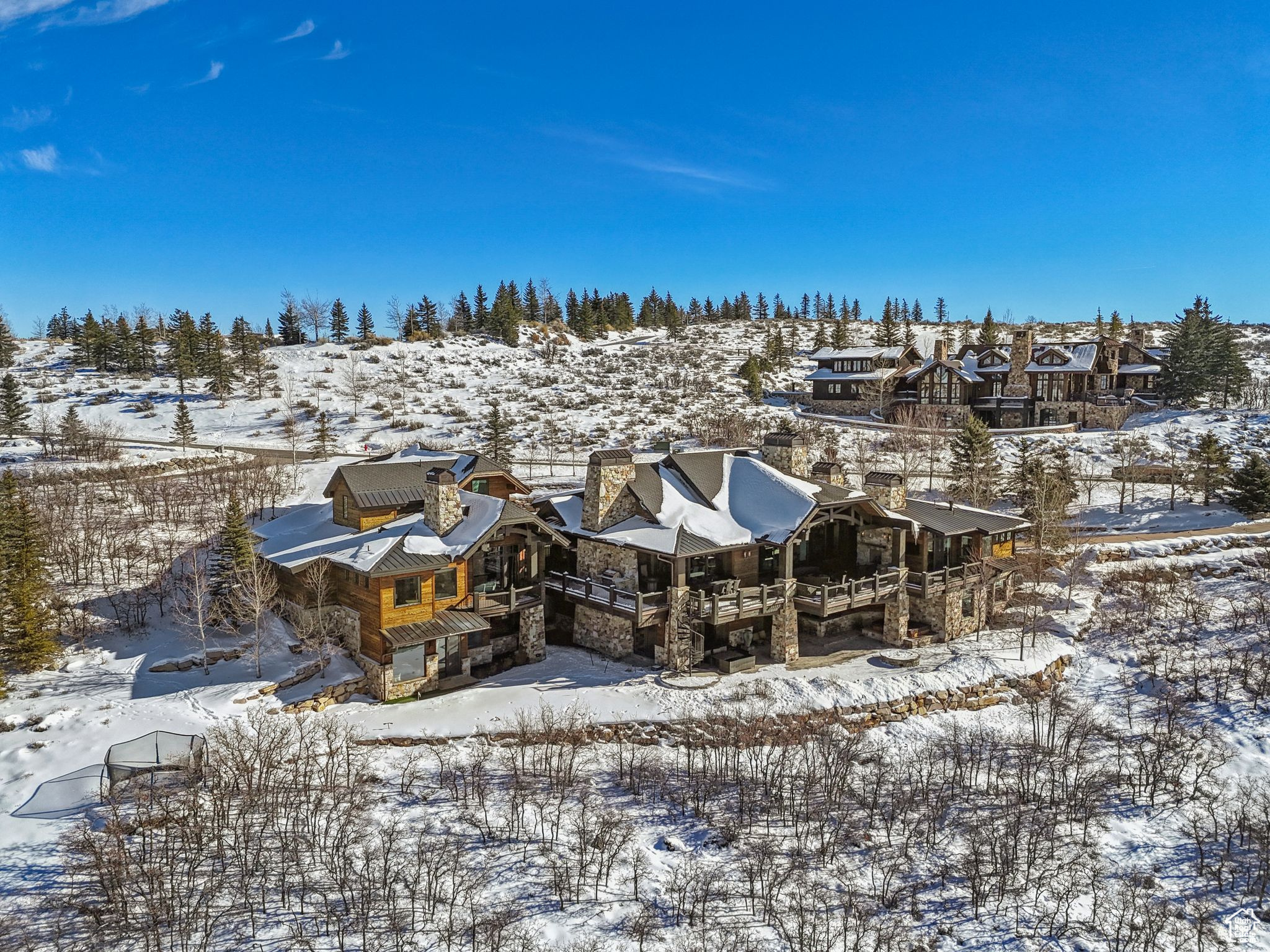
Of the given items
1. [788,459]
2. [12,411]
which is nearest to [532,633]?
[788,459]

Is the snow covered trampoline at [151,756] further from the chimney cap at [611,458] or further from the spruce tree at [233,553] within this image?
the chimney cap at [611,458]

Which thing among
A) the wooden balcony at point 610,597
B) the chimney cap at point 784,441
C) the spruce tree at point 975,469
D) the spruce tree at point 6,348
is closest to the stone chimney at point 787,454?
the chimney cap at point 784,441

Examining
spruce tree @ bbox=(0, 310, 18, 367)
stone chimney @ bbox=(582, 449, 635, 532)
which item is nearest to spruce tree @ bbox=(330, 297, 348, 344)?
spruce tree @ bbox=(0, 310, 18, 367)

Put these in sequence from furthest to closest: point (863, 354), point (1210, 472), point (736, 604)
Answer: point (863, 354), point (1210, 472), point (736, 604)

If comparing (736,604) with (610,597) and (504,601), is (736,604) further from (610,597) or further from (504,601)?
(504,601)

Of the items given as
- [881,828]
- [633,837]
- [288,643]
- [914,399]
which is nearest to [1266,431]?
[914,399]

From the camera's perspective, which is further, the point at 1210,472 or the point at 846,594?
the point at 1210,472

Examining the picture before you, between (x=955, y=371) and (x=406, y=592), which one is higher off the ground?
(x=955, y=371)
